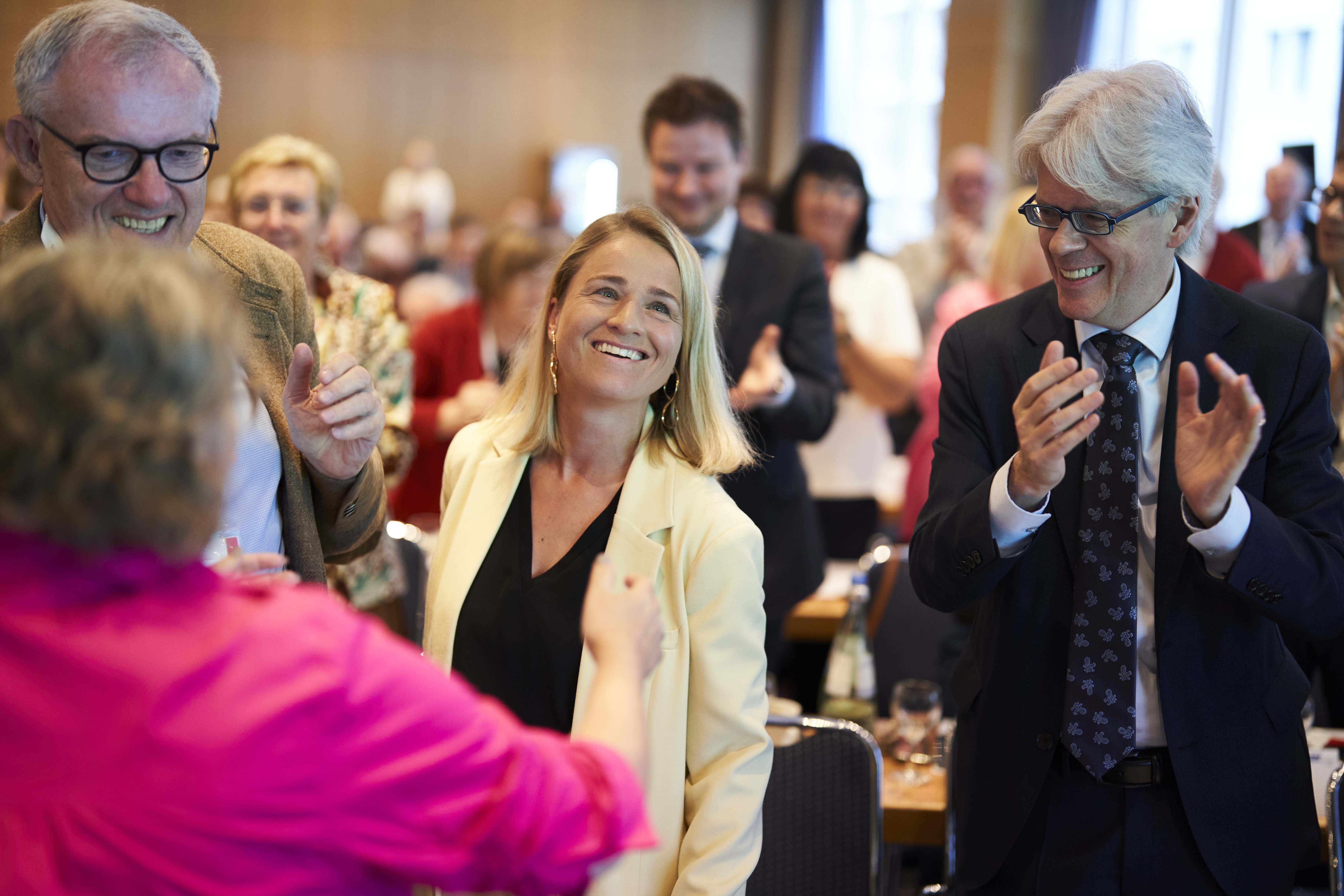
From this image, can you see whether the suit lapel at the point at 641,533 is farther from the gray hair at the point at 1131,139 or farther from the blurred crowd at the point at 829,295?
the gray hair at the point at 1131,139

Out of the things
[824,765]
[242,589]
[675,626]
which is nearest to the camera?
[242,589]

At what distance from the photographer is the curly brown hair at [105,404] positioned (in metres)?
0.86

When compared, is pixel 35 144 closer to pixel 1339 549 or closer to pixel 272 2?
pixel 1339 549

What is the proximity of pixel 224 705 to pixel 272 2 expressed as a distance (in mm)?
13150

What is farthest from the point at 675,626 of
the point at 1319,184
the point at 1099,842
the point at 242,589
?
the point at 1319,184

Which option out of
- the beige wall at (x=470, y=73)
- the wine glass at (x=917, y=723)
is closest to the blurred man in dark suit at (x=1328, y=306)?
the wine glass at (x=917, y=723)

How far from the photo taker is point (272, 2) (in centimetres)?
1242

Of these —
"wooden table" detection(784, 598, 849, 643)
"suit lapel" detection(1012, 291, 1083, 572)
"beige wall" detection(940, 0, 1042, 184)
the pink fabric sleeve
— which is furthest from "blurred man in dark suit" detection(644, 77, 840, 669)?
"beige wall" detection(940, 0, 1042, 184)

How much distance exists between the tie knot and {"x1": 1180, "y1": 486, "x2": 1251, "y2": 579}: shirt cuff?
0.24 metres

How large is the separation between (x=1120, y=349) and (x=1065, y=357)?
0.26ft

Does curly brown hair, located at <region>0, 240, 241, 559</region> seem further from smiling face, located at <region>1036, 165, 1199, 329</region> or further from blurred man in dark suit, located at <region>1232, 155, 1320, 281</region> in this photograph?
blurred man in dark suit, located at <region>1232, 155, 1320, 281</region>

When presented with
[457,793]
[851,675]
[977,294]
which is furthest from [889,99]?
[457,793]

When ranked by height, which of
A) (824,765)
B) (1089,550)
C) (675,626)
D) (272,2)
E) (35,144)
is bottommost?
(824,765)

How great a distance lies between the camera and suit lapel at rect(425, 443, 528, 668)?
185cm
